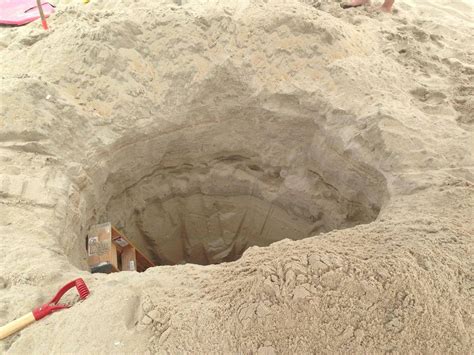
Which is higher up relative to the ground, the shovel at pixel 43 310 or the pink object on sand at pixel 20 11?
the pink object on sand at pixel 20 11

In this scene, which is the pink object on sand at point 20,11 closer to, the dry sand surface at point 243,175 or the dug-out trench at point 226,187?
the dry sand surface at point 243,175

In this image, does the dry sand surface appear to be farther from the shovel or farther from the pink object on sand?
the pink object on sand

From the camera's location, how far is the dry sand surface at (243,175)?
4.37 feet

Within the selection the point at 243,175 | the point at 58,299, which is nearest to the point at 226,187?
the point at 243,175

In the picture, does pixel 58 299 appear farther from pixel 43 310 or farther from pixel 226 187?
pixel 226 187

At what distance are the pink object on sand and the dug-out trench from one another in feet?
7.73

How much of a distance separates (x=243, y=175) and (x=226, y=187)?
6.7 inches

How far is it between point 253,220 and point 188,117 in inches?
39.8

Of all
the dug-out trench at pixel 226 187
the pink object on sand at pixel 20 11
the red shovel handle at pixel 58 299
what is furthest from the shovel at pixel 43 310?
the pink object on sand at pixel 20 11

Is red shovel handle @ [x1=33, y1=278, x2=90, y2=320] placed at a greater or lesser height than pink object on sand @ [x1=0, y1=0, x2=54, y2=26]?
lesser

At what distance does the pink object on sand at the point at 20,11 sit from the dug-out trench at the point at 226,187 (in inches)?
92.7

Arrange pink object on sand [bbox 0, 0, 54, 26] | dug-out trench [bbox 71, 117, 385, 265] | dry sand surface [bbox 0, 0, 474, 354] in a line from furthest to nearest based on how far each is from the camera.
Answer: pink object on sand [bbox 0, 0, 54, 26] → dug-out trench [bbox 71, 117, 385, 265] → dry sand surface [bbox 0, 0, 474, 354]

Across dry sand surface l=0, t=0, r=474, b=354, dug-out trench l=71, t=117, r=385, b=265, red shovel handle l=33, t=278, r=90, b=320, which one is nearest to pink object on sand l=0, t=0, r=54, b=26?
dry sand surface l=0, t=0, r=474, b=354

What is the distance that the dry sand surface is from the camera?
1331 millimetres
